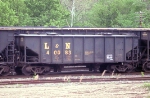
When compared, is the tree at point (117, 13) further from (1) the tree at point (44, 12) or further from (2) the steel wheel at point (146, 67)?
(2) the steel wheel at point (146, 67)

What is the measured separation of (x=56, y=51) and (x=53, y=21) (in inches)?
745

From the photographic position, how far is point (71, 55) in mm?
22406

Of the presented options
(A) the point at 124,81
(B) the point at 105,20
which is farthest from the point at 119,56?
(B) the point at 105,20

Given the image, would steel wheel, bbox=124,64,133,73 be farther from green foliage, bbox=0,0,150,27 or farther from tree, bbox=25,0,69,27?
tree, bbox=25,0,69,27

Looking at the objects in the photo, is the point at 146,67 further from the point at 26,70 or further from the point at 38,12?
the point at 38,12

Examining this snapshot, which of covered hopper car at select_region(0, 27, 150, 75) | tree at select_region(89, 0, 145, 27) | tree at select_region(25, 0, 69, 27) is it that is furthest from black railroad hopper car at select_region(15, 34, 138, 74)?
tree at select_region(89, 0, 145, 27)

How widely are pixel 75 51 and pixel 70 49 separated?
371 mm

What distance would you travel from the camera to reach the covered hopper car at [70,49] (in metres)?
21.7

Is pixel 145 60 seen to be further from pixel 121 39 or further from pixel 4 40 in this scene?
pixel 4 40

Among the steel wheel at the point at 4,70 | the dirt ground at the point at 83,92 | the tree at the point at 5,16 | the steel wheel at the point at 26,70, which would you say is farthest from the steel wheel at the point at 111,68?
the tree at the point at 5,16

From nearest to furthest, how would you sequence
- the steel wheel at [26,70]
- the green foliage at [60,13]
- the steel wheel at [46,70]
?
1. the steel wheel at [26,70]
2. the steel wheel at [46,70]
3. the green foliage at [60,13]

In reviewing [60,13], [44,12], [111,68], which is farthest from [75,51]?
[60,13]

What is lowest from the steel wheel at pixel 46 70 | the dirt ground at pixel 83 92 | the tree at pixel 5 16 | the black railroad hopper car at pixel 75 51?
the dirt ground at pixel 83 92

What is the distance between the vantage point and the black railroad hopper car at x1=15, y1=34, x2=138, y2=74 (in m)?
21.8
